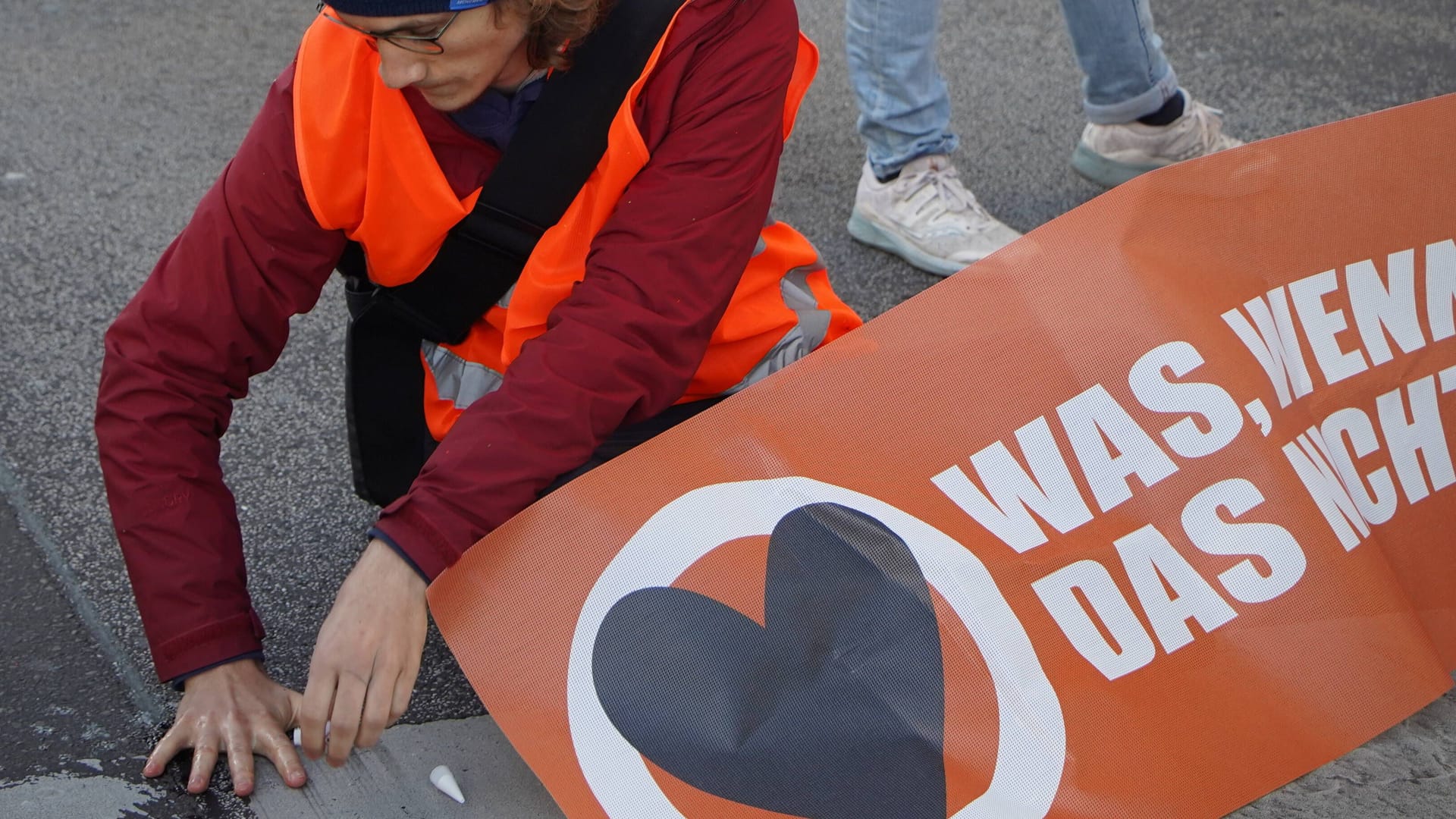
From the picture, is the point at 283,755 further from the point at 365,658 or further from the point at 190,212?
the point at 190,212

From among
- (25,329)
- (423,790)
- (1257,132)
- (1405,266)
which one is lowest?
(1257,132)

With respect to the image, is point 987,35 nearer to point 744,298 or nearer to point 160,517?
point 744,298

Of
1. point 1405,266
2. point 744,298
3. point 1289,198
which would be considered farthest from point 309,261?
point 1405,266

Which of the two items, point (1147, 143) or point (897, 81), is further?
point (1147, 143)

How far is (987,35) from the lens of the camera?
12.9 ft

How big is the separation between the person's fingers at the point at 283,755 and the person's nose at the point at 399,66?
0.74 metres

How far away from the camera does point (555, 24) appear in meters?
1.45

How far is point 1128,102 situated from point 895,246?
63cm

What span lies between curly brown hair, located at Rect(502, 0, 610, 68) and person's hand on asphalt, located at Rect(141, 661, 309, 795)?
2.52ft

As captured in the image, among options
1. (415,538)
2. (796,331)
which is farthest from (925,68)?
(415,538)

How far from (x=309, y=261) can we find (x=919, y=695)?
0.88m

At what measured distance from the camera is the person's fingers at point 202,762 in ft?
4.79

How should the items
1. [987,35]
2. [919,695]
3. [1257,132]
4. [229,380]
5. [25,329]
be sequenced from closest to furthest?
[919,695], [229,380], [25,329], [1257,132], [987,35]

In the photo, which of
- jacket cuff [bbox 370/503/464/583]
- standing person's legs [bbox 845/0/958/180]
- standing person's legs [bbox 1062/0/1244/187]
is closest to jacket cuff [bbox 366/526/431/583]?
jacket cuff [bbox 370/503/464/583]
